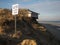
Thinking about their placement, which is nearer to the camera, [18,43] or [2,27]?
[18,43]

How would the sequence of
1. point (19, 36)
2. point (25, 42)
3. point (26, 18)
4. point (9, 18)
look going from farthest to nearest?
point (26, 18) < point (9, 18) < point (19, 36) < point (25, 42)

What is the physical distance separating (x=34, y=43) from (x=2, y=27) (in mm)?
3968

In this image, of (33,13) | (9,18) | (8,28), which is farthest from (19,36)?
(33,13)

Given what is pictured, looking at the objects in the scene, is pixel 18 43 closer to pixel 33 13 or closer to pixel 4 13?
pixel 4 13

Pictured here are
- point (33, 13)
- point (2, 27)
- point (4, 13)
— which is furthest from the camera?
point (33, 13)

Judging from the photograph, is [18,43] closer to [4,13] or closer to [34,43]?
[34,43]

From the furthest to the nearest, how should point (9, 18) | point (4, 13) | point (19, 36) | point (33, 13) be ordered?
point (33, 13) → point (4, 13) → point (9, 18) → point (19, 36)

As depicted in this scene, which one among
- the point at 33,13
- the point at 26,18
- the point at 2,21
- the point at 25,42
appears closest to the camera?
the point at 25,42

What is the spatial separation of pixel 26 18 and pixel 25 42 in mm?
8621

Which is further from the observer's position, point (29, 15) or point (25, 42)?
point (29, 15)

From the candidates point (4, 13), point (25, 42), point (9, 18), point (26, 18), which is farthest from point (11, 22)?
point (25, 42)

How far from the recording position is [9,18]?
15273 mm

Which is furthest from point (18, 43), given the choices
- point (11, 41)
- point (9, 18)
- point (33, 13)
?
point (33, 13)

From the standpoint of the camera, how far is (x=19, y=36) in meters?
12.1
